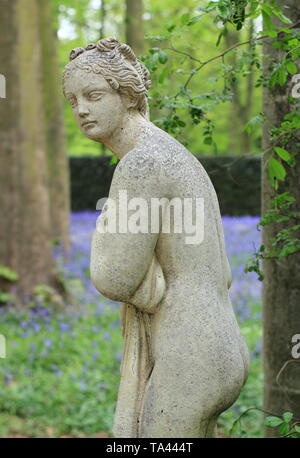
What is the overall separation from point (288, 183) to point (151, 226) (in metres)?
1.74

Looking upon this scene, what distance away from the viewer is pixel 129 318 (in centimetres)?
280

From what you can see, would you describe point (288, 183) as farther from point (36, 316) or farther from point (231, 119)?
point (231, 119)

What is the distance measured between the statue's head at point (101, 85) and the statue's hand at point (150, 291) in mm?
592

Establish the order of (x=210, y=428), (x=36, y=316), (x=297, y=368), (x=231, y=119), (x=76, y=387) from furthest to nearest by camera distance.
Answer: (x=231, y=119) < (x=36, y=316) < (x=76, y=387) < (x=297, y=368) < (x=210, y=428)

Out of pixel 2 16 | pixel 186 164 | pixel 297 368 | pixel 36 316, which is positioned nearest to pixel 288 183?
pixel 297 368

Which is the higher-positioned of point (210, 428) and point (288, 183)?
point (288, 183)

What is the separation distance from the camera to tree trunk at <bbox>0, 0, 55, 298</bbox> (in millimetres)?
8984

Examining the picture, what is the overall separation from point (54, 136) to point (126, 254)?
10.00 meters

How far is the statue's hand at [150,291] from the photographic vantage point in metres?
2.66

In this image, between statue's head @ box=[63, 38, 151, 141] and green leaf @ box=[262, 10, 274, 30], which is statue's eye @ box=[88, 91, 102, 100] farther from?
green leaf @ box=[262, 10, 274, 30]

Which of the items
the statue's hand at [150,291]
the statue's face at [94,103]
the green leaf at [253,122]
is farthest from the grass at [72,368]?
the statue's face at [94,103]

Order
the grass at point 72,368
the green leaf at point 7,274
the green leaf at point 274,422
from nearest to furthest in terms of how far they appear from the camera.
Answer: the green leaf at point 274,422, the grass at point 72,368, the green leaf at point 7,274

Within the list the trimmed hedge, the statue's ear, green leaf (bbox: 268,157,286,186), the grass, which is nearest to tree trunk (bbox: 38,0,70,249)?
the grass

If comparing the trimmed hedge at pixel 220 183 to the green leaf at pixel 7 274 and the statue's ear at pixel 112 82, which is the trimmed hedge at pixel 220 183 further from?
the statue's ear at pixel 112 82
